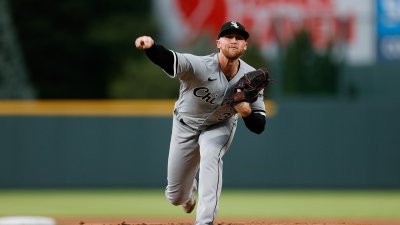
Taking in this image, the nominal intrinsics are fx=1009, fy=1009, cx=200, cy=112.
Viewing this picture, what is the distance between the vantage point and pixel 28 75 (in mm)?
25938

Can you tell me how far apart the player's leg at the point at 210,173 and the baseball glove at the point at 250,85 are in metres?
0.41

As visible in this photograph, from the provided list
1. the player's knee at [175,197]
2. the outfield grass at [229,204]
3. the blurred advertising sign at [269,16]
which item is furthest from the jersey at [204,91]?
the blurred advertising sign at [269,16]

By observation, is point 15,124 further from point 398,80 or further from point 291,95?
point 398,80

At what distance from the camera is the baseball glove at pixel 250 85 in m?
6.96

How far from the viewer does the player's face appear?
276 inches

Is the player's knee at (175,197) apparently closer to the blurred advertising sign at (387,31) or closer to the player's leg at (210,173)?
the player's leg at (210,173)

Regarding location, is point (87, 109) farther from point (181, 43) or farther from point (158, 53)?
point (181, 43)

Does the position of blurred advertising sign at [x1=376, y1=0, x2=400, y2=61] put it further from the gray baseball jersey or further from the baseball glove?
the baseball glove

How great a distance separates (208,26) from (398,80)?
8793mm

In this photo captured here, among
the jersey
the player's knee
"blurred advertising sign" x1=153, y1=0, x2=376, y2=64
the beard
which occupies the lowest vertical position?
the player's knee

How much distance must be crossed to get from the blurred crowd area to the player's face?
610 cm

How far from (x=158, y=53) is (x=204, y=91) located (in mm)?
576

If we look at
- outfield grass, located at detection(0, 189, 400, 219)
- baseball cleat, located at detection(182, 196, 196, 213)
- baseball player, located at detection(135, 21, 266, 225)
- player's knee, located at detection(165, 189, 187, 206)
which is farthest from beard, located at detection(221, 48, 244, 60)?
outfield grass, located at detection(0, 189, 400, 219)

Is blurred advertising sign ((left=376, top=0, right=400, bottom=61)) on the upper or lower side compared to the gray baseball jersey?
upper
